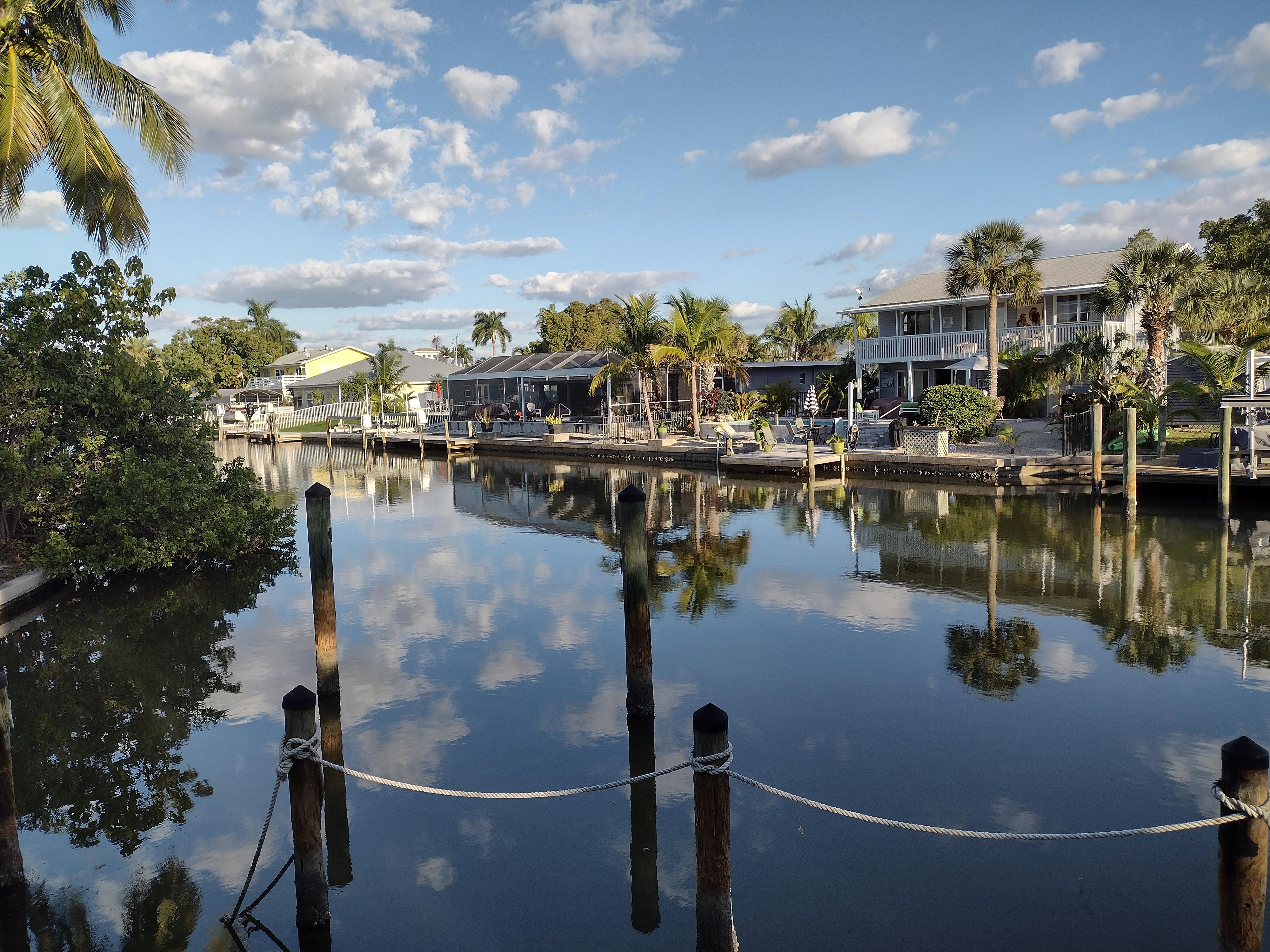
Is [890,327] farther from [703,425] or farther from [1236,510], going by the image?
[1236,510]

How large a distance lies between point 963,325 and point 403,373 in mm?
44098

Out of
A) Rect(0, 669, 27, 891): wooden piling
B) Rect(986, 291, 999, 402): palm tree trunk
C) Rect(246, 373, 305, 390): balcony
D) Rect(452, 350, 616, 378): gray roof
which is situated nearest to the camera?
Rect(0, 669, 27, 891): wooden piling

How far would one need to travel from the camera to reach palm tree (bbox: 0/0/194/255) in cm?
1311

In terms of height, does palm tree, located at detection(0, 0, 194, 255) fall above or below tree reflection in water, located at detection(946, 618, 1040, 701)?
above

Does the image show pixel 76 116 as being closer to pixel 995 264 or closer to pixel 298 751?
pixel 298 751

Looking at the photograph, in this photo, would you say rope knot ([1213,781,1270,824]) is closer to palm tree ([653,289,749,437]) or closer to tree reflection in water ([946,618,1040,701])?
tree reflection in water ([946,618,1040,701])

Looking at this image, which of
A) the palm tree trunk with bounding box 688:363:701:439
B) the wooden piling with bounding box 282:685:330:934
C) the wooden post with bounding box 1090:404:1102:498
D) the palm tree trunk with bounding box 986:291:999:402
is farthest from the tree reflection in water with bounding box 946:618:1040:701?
the palm tree trunk with bounding box 688:363:701:439

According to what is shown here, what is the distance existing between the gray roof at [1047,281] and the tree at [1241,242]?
3688mm

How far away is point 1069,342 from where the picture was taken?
101 feet

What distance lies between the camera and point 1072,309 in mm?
33719

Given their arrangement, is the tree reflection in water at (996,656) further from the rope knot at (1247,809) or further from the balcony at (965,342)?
A: the balcony at (965,342)

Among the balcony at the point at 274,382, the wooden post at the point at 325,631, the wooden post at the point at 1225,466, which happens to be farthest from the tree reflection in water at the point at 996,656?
the balcony at the point at 274,382

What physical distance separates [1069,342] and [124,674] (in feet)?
98.2

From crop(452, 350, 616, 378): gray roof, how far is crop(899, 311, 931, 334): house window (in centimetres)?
→ 1237
